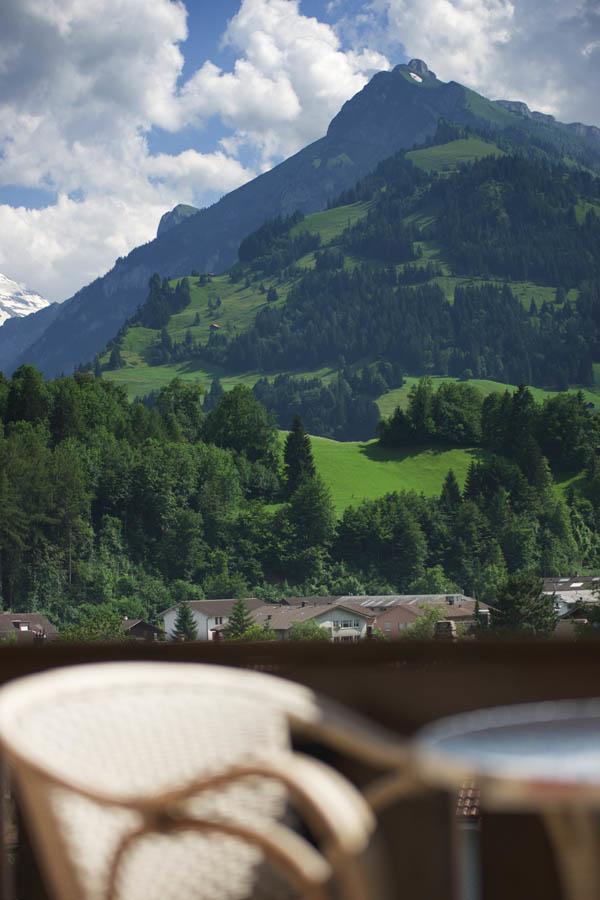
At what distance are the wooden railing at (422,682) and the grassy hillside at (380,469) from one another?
73.2 m

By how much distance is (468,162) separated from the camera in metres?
151

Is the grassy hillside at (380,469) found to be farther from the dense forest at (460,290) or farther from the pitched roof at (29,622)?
the dense forest at (460,290)

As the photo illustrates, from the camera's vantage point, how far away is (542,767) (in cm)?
114

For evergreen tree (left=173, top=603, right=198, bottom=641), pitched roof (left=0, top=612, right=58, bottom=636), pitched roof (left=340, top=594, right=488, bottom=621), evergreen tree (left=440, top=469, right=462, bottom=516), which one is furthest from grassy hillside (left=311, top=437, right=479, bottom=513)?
pitched roof (left=0, top=612, right=58, bottom=636)

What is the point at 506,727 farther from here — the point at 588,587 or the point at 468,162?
the point at 468,162

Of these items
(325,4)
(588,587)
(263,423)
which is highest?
(325,4)

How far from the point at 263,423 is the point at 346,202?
83.8 meters

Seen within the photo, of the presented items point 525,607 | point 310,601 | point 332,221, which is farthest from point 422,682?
point 332,221

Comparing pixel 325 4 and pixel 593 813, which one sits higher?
pixel 325 4

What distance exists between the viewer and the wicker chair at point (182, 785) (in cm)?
115

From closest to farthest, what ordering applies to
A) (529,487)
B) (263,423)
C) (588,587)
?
(588,587)
(529,487)
(263,423)

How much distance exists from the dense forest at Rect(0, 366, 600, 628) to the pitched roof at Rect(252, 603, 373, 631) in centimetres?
656

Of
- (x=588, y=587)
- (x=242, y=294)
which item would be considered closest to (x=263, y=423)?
(x=588, y=587)

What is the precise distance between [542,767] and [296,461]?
75.6 m
